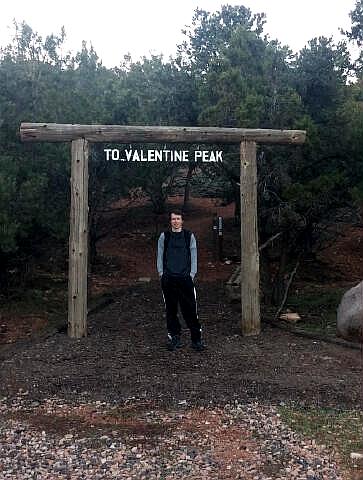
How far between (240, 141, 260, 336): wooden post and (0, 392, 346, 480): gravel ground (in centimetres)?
276

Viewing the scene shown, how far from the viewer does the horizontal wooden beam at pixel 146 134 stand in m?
7.84

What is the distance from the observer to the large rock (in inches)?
303

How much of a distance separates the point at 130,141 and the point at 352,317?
3675 mm

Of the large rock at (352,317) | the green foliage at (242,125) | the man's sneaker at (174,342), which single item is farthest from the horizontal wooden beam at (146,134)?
the man's sneaker at (174,342)

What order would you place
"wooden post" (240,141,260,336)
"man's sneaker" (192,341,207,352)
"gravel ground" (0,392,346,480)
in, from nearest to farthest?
1. "gravel ground" (0,392,346,480)
2. "man's sneaker" (192,341,207,352)
3. "wooden post" (240,141,260,336)

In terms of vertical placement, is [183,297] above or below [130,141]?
below

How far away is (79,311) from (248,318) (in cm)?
226

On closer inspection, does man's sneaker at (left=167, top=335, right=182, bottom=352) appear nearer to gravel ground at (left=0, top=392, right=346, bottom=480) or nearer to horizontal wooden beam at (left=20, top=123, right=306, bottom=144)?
gravel ground at (left=0, top=392, right=346, bottom=480)

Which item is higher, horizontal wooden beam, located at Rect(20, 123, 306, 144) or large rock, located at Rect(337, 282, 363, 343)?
horizontal wooden beam, located at Rect(20, 123, 306, 144)

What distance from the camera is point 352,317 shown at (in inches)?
307

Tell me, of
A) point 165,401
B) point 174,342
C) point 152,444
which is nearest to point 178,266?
point 174,342

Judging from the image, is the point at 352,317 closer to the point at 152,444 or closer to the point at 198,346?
the point at 198,346

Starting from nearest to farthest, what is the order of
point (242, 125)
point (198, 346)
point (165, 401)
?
1. point (165, 401)
2. point (198, 346)
3. point (242, 125)

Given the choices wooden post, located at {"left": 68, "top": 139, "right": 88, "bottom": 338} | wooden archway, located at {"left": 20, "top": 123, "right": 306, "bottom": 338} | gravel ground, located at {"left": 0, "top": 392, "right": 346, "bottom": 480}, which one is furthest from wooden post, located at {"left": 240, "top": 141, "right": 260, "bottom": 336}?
gravel ground, located at {"left": 0, "top": 392, "right": 346, "bottom": 480}
